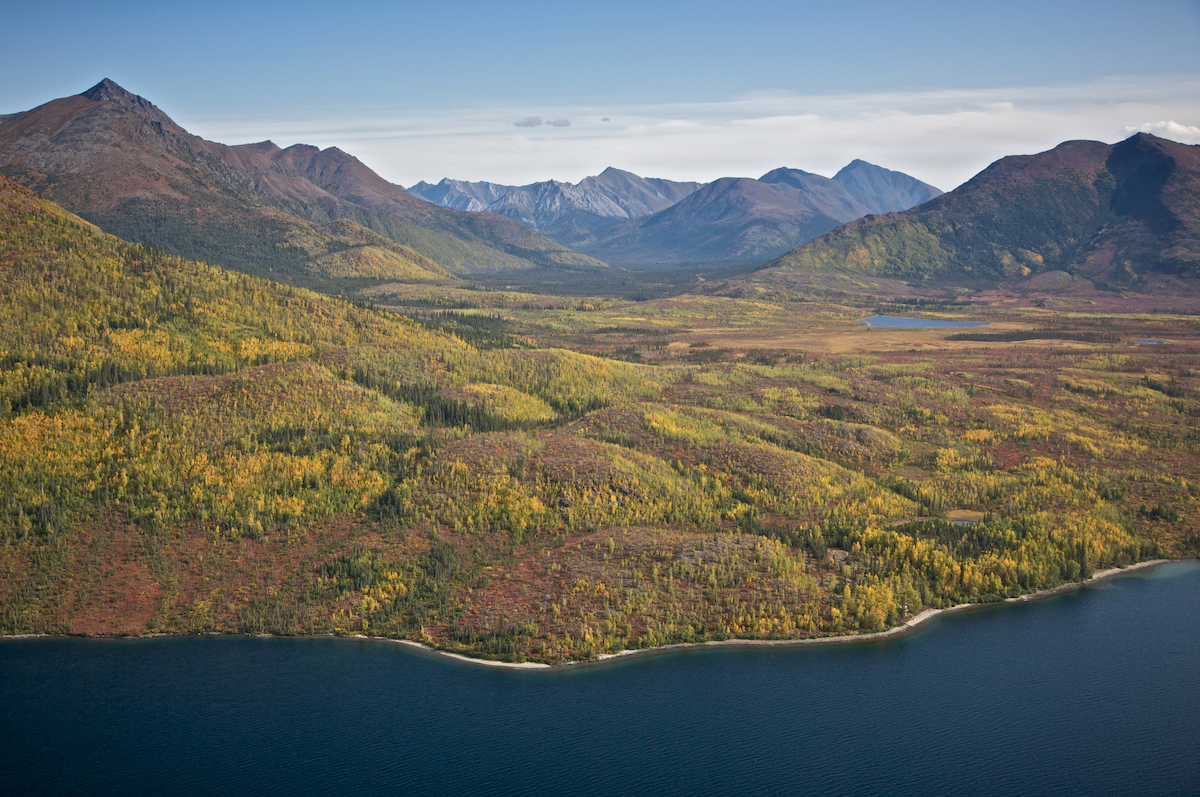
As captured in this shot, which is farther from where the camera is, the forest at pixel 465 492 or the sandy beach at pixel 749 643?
the forest at pixel 465 492

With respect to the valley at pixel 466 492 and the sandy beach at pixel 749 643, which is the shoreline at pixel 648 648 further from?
the valley at pixel 466 492

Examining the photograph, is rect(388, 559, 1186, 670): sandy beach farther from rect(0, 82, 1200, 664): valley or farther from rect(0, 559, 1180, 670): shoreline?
rect(0, 82, 1200, 664): valley

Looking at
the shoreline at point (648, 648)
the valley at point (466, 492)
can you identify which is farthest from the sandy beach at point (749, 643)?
the valley at point (466, 492)

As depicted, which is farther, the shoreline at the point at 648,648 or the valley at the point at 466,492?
the valley at the point at 466,492

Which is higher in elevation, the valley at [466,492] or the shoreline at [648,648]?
the valley at [466,492]

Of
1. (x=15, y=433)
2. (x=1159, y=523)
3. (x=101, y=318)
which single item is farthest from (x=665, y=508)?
(x=101, y=318)

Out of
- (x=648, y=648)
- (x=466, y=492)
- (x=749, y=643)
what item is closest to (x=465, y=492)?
(x=466, y=492)

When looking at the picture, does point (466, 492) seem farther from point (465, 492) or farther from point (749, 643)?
point (749, 643)

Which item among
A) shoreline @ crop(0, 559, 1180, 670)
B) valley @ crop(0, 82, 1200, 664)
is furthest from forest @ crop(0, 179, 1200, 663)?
shoreline @ crop(0, 559, 1180, 670)

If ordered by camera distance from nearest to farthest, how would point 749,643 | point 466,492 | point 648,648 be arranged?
point 648,648 → point 749,643 → point 466,492

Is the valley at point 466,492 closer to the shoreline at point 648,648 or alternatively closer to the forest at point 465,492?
the forest at point 465,492

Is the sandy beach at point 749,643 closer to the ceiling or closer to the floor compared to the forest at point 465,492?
closer to the floor
